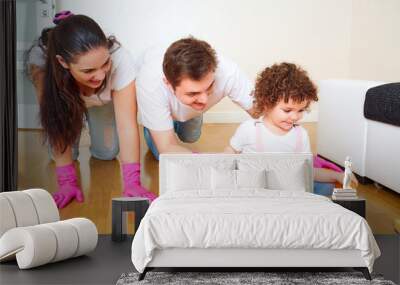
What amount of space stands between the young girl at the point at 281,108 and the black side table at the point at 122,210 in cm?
100

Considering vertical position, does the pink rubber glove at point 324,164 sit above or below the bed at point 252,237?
above

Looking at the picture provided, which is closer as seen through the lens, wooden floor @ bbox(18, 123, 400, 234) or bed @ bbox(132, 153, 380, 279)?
bed @ bbox(132, 153, 380, 279)

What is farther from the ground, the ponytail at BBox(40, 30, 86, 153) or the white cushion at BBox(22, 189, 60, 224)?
the ponytail at BBox(40, 30, 86, 153)

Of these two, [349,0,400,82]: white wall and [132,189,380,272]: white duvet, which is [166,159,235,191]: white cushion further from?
[349,0,400,82]: white wall

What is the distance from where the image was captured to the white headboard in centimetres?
621

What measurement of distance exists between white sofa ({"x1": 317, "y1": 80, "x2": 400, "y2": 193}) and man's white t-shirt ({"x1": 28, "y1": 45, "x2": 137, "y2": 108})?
1.49m

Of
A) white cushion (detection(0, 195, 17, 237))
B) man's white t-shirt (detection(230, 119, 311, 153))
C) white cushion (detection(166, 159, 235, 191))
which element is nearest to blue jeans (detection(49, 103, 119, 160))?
white cushion (detection(166, 159, 235, 191))

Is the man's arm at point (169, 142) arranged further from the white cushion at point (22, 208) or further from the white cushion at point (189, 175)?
the white cushion at point (22, 208)

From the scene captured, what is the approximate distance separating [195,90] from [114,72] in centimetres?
65

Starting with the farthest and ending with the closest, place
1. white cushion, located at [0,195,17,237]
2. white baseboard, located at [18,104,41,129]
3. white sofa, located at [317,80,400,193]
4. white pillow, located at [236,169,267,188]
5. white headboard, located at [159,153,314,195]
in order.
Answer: white baseboard, located at [18,104,41,129]
white sofa, located at [317,80,400,193]
white headboard, located at [159,153,314,195]
white pillow, located at [236,169,267,188]
white cushion, located at [0,195,17,237]

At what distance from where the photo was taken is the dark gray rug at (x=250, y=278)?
16.2 ft

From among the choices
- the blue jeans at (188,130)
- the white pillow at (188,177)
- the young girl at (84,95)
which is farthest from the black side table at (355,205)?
the young girl at (84,95)

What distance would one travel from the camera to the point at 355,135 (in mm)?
6496

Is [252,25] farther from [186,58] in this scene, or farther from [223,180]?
[223,180]
